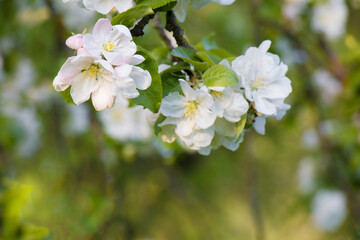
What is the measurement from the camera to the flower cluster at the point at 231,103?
0.72m

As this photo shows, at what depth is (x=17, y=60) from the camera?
221 cm

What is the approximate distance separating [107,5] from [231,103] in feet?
0.81

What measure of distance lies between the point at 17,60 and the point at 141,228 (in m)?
1.21

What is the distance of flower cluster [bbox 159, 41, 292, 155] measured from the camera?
0.72 m

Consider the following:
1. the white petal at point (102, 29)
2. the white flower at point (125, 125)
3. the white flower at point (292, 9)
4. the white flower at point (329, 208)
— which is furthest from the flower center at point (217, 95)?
the white flower at point (329, 208)

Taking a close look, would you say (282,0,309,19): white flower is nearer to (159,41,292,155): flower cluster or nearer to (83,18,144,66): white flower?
(159,41,292,155): flower cluster

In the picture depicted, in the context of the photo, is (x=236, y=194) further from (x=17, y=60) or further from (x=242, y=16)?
(x=17, y=60)

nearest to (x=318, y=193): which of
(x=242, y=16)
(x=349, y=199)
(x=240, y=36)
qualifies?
(x=349, y=199)

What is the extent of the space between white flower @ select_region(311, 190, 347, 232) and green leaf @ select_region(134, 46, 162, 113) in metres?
1.80

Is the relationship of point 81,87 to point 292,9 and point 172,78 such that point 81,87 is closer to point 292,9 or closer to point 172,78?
point 172,78

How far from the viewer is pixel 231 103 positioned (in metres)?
0.72

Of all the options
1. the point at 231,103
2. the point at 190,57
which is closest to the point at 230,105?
the point at 231,103

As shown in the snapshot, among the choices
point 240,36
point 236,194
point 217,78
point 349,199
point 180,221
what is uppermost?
point 217,78

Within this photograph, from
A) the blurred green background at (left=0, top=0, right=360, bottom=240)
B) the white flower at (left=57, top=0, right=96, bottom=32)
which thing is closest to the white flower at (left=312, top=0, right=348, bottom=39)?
the blurred green background at (left=0, top=0, right=360, bottom=240)
